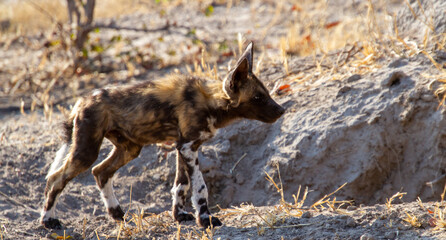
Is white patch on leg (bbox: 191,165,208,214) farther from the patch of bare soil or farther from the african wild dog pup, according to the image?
the patch of bare soil

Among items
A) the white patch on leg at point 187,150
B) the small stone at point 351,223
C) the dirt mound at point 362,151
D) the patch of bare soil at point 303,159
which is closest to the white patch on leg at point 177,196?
the patch of bare soil at point 303,159

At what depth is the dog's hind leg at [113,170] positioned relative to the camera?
5090 millimetres

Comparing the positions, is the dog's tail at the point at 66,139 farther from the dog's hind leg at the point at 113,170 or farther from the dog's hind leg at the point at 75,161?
the dog's hind leg at the point at 113,170

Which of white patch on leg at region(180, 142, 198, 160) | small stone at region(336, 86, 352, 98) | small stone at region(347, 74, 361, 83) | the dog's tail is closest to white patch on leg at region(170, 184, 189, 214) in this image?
white patch on leg at region(180, 142, 198, 160)

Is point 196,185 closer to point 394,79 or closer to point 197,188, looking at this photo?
point 197,188

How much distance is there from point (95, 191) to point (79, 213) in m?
0.37

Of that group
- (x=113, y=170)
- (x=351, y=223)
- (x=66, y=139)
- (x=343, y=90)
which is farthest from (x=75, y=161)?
(x=343, y=90)

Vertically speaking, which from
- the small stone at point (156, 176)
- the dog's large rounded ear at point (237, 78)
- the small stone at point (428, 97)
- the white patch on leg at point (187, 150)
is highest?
the dog's large rounded ear at point (237, 78)

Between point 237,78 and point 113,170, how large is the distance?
1414 millimetres

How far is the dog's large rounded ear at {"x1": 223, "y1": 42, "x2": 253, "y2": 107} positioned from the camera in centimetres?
453

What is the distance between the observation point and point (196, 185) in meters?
4.74

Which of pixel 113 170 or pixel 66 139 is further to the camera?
pixel 113 170

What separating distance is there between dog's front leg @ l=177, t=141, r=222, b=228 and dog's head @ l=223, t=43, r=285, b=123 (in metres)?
0.50

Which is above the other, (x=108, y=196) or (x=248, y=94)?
(x=248, y=94)
